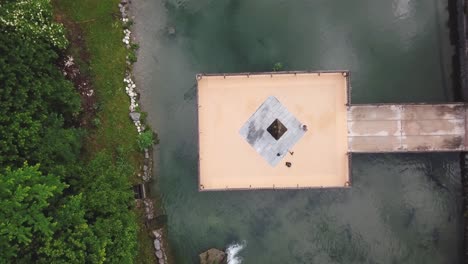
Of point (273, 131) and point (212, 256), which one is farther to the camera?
point (212, 256)

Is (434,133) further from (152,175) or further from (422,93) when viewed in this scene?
(152,175)

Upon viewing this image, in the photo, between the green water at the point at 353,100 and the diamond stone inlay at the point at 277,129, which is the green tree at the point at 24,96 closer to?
the green water at the point at 353,100

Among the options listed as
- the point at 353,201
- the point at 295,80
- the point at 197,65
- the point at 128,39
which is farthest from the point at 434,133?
the point at 128,39

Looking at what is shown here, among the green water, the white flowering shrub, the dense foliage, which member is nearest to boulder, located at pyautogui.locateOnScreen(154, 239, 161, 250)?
the green water

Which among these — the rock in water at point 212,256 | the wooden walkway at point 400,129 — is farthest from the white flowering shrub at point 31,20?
the wooden walkway at point 400,129

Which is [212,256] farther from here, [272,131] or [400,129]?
[400,129]

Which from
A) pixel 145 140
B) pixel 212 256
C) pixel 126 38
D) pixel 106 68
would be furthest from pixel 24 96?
pixel 212 256
